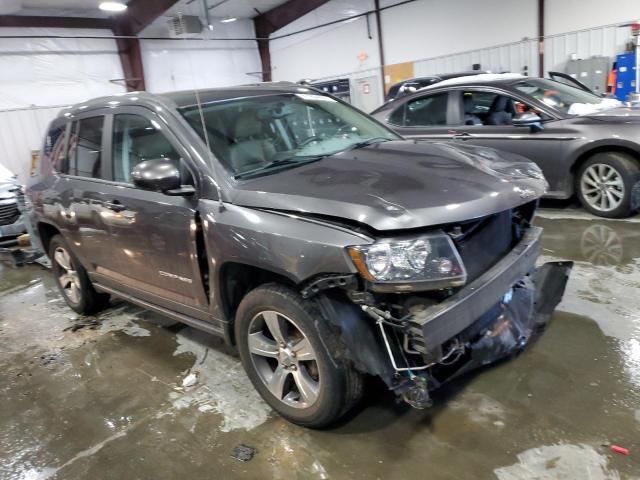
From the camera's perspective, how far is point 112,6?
37.7 feet

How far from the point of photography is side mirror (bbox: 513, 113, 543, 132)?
17.8ft

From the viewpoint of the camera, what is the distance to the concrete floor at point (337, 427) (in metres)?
2.29

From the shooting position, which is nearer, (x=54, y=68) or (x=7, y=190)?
(x=7, y=190)

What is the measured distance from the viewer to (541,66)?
10539mm

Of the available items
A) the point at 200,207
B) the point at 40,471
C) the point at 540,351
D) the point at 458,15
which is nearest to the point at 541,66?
the point at 458,15

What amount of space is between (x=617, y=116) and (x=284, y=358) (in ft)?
14.9

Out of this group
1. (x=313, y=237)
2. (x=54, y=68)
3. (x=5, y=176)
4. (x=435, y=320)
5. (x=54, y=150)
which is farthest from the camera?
(x=54, y=68)

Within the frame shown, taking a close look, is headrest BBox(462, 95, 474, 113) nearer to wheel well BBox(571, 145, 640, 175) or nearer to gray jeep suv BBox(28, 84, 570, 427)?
wheel well BBox(571, 145, 640, 175)

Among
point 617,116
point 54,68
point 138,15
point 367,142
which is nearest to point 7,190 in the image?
point 367,142

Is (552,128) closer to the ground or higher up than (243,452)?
higher up

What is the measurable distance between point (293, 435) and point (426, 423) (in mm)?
663

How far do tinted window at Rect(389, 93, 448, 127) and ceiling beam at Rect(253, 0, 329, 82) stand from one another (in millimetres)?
8899

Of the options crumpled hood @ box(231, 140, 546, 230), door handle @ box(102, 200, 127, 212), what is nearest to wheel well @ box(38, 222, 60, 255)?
door handle @ box(102, 200, 127, 212)

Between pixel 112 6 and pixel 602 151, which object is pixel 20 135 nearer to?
pixel 112 6
